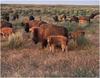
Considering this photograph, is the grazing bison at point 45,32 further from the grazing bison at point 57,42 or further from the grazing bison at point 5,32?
the grazing bison at point 5,32

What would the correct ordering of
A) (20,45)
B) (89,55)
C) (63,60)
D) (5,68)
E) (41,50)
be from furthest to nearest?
(20,45)
(41,50)
(89,55)
(63,60)
(5,68)

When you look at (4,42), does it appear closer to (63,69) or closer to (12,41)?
(12,41)

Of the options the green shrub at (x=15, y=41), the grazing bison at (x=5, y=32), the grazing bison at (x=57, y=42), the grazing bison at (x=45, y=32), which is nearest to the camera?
the grazing bison at (x=57, y=42)

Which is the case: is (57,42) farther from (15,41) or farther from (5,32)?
(5,32)

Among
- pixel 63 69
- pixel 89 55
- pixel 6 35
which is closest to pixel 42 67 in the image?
pixel 63 69

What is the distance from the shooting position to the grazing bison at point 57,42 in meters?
10.5

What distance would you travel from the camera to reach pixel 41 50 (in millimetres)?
10680

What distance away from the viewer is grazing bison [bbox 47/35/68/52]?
34.3 ft

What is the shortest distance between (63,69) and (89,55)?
1.62 m

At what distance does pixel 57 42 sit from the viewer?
1048cm

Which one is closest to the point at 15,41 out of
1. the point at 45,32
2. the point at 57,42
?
the point at 45,32

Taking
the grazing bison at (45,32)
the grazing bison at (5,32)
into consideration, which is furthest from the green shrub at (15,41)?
the grazing bison at (5,32)

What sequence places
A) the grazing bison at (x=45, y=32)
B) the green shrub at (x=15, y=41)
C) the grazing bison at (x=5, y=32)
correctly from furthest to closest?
1. the grazing bison at (x=5, y=32)
2. the green shrub at (x=15, y=41)
3. the grazing bison at (x=45, y=32)

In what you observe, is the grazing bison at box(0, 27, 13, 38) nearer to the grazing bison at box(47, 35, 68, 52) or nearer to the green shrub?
the green shrub
